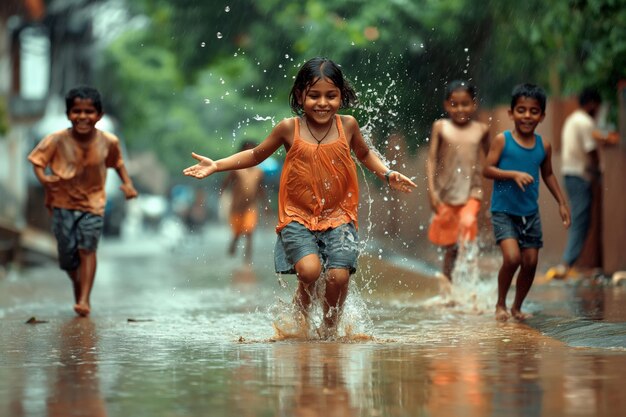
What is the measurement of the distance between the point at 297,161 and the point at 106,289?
6.94 m

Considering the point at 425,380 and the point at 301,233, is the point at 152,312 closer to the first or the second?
the point at 301,233

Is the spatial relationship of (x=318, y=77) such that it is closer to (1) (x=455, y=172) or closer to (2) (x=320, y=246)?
(2) (x=320, y=246)

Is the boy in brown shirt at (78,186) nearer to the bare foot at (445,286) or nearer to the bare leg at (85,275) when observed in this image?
the bare leg at (85,275)

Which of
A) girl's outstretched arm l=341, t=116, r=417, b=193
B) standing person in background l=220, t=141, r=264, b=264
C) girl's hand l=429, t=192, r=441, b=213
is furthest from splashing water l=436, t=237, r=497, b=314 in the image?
standing person in background l=220, t=141, r=264, b=264

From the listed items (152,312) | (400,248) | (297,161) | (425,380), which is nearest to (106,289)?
(152,312)

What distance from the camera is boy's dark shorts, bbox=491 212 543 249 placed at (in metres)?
10.2

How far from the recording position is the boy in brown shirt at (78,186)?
11.2 m

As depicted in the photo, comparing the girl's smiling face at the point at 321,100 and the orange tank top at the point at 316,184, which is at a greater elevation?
the girl's smiling face at the point at 321,100

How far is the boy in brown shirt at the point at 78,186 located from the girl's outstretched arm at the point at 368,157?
2.94m

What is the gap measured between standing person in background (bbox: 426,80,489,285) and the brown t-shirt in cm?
267

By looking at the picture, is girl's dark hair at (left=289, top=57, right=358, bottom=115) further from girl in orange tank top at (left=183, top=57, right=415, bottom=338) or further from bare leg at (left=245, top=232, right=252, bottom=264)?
bare leg at (left=245, top=232, right=252, bottom=264)

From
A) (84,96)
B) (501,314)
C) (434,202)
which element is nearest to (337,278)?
(501,314)

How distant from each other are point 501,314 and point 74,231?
3538mm

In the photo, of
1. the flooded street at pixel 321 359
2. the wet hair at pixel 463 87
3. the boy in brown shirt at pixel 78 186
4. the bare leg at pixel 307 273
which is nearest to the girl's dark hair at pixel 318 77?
the bare leg at pixel 307 273
